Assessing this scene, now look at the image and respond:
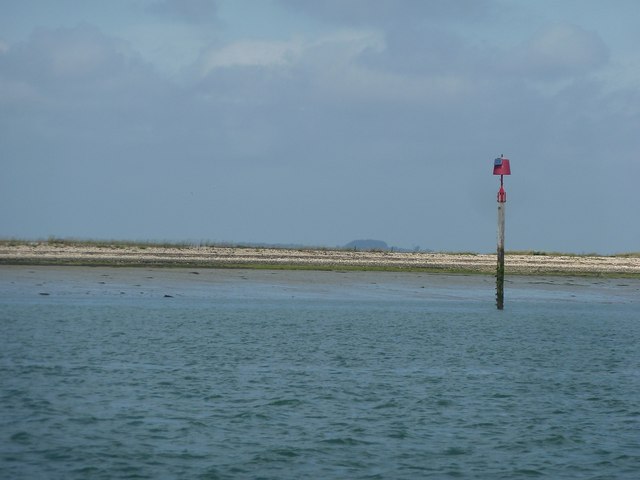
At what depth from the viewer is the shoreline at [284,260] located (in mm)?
75000

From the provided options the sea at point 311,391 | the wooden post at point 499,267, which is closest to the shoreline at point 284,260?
the sea at point 311,391

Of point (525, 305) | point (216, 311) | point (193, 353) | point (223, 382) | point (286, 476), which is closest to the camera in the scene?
point (286, 476)

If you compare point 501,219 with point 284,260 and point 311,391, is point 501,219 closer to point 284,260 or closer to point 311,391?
point 311,391

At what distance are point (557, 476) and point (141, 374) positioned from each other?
1248cm

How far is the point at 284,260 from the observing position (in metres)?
82.0

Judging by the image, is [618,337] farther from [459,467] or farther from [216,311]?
[459,467]

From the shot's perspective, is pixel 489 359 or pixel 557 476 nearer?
pixel 557 476

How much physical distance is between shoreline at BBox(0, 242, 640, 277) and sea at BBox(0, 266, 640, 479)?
26448mm

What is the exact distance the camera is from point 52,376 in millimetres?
23312

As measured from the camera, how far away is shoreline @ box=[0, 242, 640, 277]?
75.0m

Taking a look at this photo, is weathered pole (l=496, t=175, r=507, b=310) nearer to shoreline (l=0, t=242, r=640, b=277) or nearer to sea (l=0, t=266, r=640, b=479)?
sea (l=0, t=266, r=640, b=479)

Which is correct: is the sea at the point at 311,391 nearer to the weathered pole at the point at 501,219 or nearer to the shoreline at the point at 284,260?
the weathered pole at the point at 501,219

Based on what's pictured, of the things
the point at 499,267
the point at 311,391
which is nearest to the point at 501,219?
the point at 499,267

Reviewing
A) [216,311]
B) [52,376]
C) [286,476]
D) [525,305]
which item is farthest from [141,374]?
[525,305]
